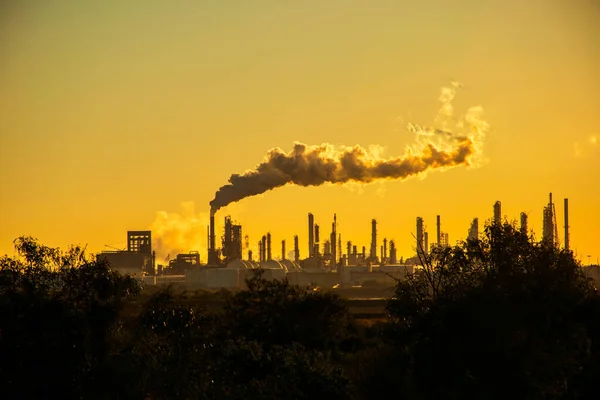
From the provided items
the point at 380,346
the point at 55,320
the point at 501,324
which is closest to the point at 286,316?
the point at 380,346

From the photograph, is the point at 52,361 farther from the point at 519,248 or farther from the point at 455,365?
the point at 519,248

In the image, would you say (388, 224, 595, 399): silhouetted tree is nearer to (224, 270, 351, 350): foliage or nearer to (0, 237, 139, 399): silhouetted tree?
(0, 237, 139, 399): silhouetted tree

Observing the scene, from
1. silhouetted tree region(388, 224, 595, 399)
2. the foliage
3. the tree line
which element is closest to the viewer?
silhouetted tree region(388, 224, 595, 399)

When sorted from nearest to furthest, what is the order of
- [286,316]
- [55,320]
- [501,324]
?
[501,324], [55,320], [286,316]

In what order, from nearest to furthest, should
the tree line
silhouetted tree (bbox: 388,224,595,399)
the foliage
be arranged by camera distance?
silhouetted tree (bbox: 388,224,595,399), the tree line, the foliage

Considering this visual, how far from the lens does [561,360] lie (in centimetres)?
4716

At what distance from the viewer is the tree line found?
156 feet

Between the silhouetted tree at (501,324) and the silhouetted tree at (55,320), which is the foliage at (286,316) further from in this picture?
the silhouetted tree at (501,324)

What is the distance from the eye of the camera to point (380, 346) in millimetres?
57938

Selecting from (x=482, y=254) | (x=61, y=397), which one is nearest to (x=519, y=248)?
(x=482, y=254)

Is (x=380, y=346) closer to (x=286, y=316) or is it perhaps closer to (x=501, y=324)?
(x=501, y=324)

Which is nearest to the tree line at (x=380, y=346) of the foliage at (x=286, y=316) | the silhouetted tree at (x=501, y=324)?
the silhouetted tree at (x=501, y=324)

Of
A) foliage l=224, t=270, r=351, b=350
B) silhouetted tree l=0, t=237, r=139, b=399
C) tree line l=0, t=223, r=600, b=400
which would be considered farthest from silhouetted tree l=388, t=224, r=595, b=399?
foliage l=224, t=270, r=351, b=350

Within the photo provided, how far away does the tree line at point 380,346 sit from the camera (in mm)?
47656
